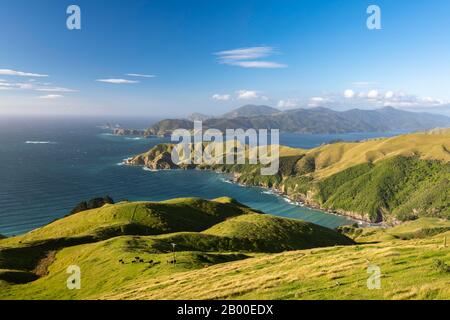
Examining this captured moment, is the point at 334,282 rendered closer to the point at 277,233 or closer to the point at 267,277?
the point at 267,277

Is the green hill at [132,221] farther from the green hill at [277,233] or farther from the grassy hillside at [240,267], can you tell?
the green hill at [277,233]

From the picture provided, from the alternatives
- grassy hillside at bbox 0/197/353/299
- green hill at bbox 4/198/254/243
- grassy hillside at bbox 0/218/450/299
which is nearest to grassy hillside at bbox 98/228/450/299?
grassy hillside at bbox 0/218/450/299

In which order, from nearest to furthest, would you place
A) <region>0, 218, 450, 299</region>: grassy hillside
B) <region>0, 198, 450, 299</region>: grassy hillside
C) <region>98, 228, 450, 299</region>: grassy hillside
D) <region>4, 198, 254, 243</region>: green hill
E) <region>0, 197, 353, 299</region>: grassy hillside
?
<region>98, 228, 450, 299</region>: grassy hillside → <region>0, 218, 450, 299</region>: grassy hillside → <region>0, 198, 450, 299</region>: grassy hillside → <region>0, 197, 353, 299</region>: grassy hillside → <region>4, 198, 254, 243</region>: green hill

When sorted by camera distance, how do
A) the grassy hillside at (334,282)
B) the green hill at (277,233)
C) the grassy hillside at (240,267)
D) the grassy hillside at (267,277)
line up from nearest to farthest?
the grassy hillside at (334,282)
the grassy hillside at (267,277)
the grassy hillside at (240,267)
the green hill at (277,233)

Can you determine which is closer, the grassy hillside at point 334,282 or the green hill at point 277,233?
the grassy hillside at point 334,282

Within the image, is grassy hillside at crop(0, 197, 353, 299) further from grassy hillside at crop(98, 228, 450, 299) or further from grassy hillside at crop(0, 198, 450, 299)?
grassy hillside at crop(98, 228, 450, 299)

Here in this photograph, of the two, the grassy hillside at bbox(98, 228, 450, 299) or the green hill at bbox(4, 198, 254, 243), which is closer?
the grassy hillside at bbox(98, 228, 450, 299)

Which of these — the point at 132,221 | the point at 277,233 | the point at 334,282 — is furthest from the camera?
the point at 132,221

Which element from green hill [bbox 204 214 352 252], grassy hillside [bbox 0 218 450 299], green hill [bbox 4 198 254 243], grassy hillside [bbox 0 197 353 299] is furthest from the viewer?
green hill [bbox 4 198 254 243]

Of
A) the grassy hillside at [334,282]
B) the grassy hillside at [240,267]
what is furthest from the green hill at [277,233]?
the grassy hillside at [334,282]

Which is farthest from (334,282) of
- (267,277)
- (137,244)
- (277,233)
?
(277,233)

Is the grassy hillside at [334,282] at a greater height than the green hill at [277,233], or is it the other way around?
the grassy hillside at [334,282]
